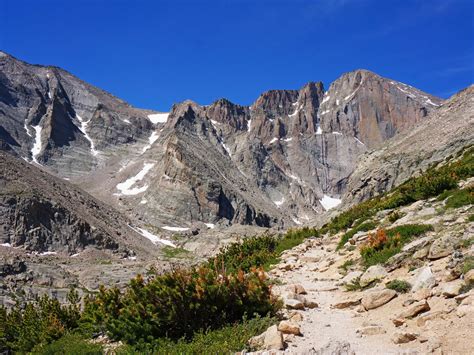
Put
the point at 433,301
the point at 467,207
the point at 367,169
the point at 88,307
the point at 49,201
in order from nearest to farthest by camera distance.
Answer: the point at 433,301
the point at 88,307
the point at 467,207
the point at 367,169
the point at 49,201

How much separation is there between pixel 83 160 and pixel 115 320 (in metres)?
198

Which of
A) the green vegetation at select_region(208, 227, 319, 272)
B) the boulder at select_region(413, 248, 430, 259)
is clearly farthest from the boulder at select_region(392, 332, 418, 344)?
the green vegetation at select_region(208, 227, 319, 272)

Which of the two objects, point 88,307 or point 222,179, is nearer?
point 88,307

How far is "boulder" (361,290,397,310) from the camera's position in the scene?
9.64 m

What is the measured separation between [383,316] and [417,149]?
3736cm

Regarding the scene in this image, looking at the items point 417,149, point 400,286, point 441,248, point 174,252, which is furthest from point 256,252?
point 174,252

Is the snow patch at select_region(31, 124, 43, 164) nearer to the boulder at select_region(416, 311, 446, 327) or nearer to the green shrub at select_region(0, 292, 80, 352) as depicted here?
the green shrub at select_region(0, 292, 80, 352)

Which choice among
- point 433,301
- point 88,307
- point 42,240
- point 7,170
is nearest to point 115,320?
point 88,307

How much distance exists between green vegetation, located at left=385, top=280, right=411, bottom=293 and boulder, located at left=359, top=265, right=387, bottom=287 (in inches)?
48.5

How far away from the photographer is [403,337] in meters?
7.47

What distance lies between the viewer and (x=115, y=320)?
10.2m

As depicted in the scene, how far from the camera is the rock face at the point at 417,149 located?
1468 inches

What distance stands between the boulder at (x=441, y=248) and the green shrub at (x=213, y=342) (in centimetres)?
433

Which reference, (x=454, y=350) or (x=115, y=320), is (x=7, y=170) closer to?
(x=115, y=320)
